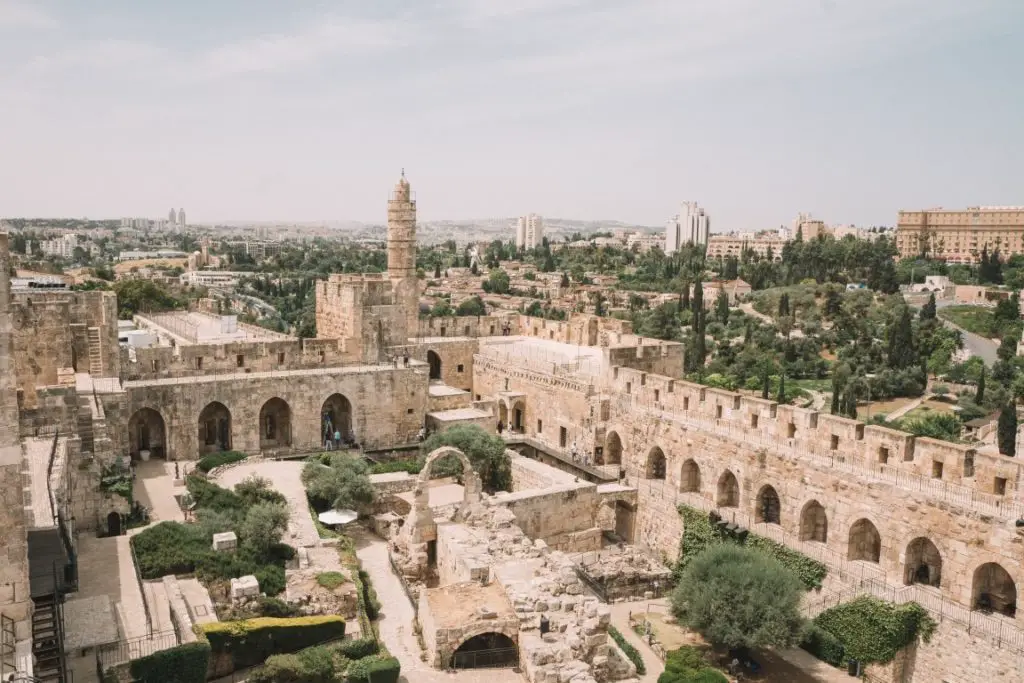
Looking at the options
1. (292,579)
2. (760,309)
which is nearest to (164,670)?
(292,579)

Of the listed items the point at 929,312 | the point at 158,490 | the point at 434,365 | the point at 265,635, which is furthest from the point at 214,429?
the point at 929,312

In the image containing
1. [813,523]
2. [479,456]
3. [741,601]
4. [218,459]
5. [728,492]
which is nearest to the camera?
[741,601]

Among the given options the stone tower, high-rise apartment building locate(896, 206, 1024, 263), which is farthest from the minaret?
high-rise apartment building locate(896, 206, 1024, 263)

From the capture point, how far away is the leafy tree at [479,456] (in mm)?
21703

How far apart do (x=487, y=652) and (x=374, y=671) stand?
1993 millimetres

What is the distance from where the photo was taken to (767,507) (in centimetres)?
1855

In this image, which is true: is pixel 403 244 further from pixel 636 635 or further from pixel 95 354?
pixel 636 635

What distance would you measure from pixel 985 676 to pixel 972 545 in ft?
6.85

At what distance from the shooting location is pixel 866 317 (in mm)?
65500

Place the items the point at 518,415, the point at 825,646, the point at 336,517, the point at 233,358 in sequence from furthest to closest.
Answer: the point at 518,415
the point at 233,358
the point at 336,517
the point at 825,646

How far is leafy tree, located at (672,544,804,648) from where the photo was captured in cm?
1473

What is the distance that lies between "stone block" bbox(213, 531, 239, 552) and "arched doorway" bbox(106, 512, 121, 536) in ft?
8.43

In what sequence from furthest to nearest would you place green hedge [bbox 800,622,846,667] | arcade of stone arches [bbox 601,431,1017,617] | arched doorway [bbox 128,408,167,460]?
arched doorway [bbox 128,408,167,460]
green hedge [bbox 800,622,846,667]
arcade of stone arches [bbox 601,431,1017,617]

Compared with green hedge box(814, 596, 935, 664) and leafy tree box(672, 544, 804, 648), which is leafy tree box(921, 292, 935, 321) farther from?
leafy tree box(672, 544, 804, 648)
